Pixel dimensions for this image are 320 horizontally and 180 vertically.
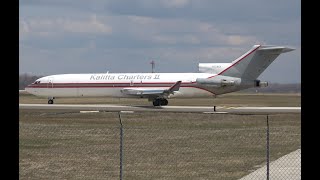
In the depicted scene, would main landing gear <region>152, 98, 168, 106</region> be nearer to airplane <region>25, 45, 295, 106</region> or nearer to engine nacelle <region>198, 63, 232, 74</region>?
airplane <region>25, 45, 295, 106</region>

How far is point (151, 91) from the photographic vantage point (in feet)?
149

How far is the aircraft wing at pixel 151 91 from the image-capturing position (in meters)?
44.2

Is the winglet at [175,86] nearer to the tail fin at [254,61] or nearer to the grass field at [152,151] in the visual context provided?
the tail fin at [254,61]

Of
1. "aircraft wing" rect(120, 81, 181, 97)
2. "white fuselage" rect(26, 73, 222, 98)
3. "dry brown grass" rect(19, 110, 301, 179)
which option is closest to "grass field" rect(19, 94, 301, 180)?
"dry brown grass" rect(19, 110, 301, 179)

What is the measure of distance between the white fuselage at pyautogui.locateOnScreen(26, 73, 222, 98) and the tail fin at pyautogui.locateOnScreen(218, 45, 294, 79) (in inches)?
94.3

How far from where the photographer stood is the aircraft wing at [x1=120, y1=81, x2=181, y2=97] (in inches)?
1742

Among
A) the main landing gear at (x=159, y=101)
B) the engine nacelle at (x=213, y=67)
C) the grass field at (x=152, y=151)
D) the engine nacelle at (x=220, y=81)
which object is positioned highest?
the engine nacelle at (x=213, y=67)

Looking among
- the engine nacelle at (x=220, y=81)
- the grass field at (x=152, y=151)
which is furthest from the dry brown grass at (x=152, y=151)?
the engine nacelle at (x=220, y=81)

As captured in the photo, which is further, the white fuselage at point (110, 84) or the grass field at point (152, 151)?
the white fuselage at point (110, 84)
